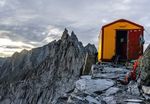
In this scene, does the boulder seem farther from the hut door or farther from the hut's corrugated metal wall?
the hut door

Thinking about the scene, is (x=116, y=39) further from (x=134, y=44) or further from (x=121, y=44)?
(x=134, y=44)

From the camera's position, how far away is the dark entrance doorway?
31.1 m

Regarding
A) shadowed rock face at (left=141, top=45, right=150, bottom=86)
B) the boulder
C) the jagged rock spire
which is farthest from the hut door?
the jagged rock spire

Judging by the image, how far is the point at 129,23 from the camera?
101ft

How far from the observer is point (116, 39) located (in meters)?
31.0

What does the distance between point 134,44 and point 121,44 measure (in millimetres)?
1124

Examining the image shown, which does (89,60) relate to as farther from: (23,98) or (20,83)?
(20,83)

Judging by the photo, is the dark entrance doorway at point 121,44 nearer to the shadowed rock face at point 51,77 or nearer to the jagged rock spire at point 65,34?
the shadowed rock face at point 51,77

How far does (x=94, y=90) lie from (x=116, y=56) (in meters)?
10.2

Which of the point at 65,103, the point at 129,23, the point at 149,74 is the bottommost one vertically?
the point at 65,103

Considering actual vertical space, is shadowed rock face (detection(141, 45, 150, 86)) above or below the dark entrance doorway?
below

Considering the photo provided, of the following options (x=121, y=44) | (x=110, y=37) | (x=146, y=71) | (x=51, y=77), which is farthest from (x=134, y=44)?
(x=51, y=77)

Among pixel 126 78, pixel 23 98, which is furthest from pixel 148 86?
pixel 23 98

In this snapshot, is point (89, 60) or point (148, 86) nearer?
point (148, 86)
